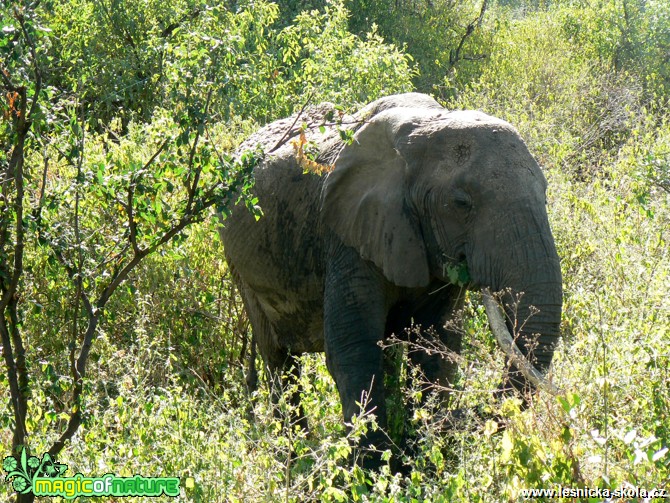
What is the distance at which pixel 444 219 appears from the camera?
18.1 feet

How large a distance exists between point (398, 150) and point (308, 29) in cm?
734

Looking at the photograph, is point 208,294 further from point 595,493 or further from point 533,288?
point 595,493

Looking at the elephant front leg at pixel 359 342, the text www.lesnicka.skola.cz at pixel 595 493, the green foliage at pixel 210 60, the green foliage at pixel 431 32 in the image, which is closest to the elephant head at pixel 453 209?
the elephant front leg at pixel 359 342

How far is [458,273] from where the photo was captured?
18.0 feet

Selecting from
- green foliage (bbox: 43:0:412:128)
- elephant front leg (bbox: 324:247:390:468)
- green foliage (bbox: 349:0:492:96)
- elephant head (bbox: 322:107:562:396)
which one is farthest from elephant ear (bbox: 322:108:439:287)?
green foliage (bbox: 349:0:492:96)

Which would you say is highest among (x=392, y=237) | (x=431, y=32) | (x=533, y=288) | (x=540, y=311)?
(x=431, y=32)

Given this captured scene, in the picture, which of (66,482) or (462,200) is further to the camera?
(462,200)

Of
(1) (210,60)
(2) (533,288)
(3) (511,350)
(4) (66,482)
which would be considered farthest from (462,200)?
(4) (66,482)

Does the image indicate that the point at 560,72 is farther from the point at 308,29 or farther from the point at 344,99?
the point at 344,99

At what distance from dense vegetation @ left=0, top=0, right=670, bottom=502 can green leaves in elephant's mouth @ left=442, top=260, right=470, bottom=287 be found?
17.3 inches

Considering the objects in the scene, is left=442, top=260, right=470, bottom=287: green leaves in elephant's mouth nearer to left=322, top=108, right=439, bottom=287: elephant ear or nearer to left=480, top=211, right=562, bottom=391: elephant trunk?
left=322, top=108, right=439, bottom=287: elephant ear

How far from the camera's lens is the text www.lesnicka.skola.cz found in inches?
148

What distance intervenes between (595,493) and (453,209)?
1997 millimetres

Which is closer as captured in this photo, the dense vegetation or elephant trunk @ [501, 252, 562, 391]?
the dense vegetation
